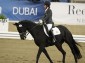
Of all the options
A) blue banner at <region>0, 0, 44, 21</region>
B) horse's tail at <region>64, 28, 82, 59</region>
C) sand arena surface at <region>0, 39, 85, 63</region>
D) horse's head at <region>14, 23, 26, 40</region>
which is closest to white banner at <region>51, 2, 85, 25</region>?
blue banner at <region>0, 0, 44, 21</region>

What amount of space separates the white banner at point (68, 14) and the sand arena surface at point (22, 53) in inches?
229

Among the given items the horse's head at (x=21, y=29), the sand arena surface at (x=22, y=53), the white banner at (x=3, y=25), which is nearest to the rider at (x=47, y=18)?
the horse's head at (x=21, y=29)

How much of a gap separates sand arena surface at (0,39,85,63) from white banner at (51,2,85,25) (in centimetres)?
581

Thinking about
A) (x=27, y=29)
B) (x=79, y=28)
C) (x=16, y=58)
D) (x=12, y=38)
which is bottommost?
(x=79, y=28)

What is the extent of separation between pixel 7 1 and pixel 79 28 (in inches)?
207

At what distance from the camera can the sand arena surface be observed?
13978 millimetres

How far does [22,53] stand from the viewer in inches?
621

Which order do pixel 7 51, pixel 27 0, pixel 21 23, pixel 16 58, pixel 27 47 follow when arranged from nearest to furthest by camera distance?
1. pixel 21 23
2. pixel 16 58
3. pixel 7 51
4. pixel 27 47
5. pixel 27 0

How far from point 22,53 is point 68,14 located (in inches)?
381

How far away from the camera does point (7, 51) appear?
16359mm

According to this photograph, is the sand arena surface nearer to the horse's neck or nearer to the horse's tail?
the horse's tail

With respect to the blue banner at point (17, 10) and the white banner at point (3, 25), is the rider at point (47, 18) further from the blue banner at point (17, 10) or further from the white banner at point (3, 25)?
the blue banner at point (17, 10)

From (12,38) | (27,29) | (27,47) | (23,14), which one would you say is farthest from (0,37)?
(27,29)

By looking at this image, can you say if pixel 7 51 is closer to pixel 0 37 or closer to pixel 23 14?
pixel 0 37
